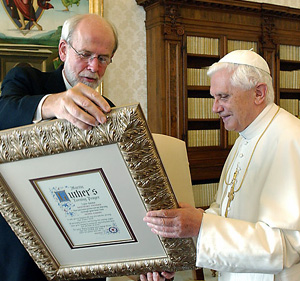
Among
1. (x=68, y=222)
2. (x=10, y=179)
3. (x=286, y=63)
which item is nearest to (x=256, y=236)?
(x=68, y=222)

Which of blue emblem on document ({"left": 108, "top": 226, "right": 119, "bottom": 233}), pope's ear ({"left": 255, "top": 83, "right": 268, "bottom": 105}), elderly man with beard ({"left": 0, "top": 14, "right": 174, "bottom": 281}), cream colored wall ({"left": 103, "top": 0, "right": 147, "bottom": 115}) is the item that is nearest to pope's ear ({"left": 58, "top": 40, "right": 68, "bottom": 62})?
elderly man with beard ({"left": 0, "top": 14, "right": 174, "bottom": 281})

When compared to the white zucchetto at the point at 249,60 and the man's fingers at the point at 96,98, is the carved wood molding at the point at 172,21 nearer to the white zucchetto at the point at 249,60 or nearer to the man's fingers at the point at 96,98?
the white zucchetto at the point at 249,60

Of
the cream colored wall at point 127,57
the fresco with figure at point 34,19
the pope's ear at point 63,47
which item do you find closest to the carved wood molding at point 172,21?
the cream colored wall at point 127,57

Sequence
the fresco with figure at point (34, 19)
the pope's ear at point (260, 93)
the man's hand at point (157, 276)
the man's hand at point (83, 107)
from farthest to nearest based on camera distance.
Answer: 1. the fresco with figure at point (34, 19)
2. the pope's ear at point (260, 93)
3. the man's hand at point (157, 276)
4. the man's hand at point (83, 107)

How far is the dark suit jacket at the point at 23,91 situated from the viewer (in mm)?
1135

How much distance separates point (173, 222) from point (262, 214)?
612 mm

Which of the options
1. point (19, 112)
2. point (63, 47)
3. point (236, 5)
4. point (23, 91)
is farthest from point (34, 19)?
point (19, 112)

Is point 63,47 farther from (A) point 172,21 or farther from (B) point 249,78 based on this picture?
(A) point 172,21

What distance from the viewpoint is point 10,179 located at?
1.20m

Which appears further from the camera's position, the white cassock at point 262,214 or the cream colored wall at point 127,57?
the cream colored wall at point 127,57

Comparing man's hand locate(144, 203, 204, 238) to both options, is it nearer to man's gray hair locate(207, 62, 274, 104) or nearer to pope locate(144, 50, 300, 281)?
pope locate(144, 50, 300, 281)

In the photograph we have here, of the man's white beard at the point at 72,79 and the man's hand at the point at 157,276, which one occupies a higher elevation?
the man's white beard at the point at 72,79

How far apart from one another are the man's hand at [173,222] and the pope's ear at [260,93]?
1.06m

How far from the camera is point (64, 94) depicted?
1.01 metres
